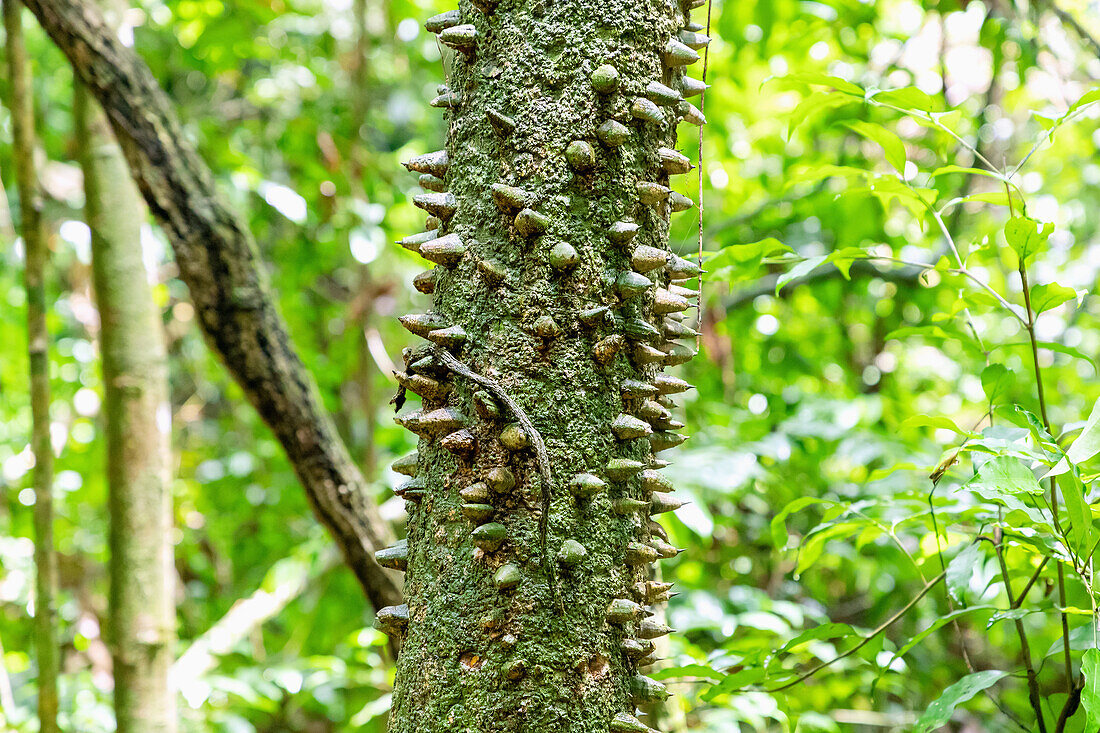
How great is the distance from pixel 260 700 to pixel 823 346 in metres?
2.38

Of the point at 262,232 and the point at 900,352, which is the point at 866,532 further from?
the point at 262,232

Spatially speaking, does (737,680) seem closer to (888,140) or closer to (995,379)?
(995,379)

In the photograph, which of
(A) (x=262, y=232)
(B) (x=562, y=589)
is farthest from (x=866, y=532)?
(A) (x=262, y=232)

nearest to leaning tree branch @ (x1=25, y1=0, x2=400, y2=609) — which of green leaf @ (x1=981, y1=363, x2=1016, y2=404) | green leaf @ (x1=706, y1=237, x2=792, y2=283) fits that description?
green leaf @ (x1=706, y1=237, x2=792, y2=283)

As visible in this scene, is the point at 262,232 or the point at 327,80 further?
the point at 262,232

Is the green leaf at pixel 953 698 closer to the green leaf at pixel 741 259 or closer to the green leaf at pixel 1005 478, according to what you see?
the green leaf at pixel 1005 478

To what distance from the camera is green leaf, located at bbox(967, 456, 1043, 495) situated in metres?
0.81

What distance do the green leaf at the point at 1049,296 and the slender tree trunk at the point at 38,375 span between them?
1.83 meters

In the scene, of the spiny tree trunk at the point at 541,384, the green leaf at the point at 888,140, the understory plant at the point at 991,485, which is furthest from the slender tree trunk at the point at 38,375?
the green leaf at the point at 888,140

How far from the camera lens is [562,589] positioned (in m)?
0.74

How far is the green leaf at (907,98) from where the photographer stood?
3.24ft

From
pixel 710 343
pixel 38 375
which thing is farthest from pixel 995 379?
pixel 38 375

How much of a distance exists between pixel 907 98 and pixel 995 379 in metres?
0.40

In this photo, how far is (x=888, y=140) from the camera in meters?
1.08
